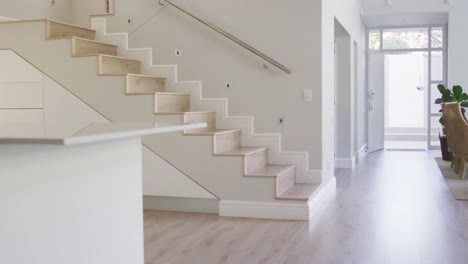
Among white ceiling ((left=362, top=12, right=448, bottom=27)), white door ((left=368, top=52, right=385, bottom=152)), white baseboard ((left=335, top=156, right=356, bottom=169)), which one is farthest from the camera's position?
white door ((left=368, top=52, right=385, bottom=152))

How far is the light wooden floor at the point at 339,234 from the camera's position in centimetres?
388

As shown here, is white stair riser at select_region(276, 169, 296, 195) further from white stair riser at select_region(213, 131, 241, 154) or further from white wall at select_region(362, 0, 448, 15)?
white wall at select_region(362, 0, 448, 15)

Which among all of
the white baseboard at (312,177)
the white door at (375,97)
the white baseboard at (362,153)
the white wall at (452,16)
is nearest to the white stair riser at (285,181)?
the white baseboard at (312,177)

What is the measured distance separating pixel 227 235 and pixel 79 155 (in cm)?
238

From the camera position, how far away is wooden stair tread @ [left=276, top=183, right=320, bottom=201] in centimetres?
513

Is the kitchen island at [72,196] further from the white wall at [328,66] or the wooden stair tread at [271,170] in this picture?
the white wall at [328,66]

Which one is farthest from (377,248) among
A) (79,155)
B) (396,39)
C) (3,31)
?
(396,39)

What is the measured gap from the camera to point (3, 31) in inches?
222

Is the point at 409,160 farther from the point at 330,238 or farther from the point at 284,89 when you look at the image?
the point at 330,238

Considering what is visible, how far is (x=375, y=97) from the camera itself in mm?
12000

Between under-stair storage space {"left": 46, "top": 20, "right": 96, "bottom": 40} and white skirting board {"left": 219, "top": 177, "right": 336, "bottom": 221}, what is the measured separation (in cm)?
234

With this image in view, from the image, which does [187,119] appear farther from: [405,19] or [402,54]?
[402,54]

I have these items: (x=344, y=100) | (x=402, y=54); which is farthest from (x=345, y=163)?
(x=402, y=54)

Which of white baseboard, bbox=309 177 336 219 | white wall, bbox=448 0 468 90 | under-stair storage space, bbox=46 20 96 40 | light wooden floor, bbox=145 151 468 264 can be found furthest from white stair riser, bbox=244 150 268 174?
white wall, bbox=448 0 468 90
